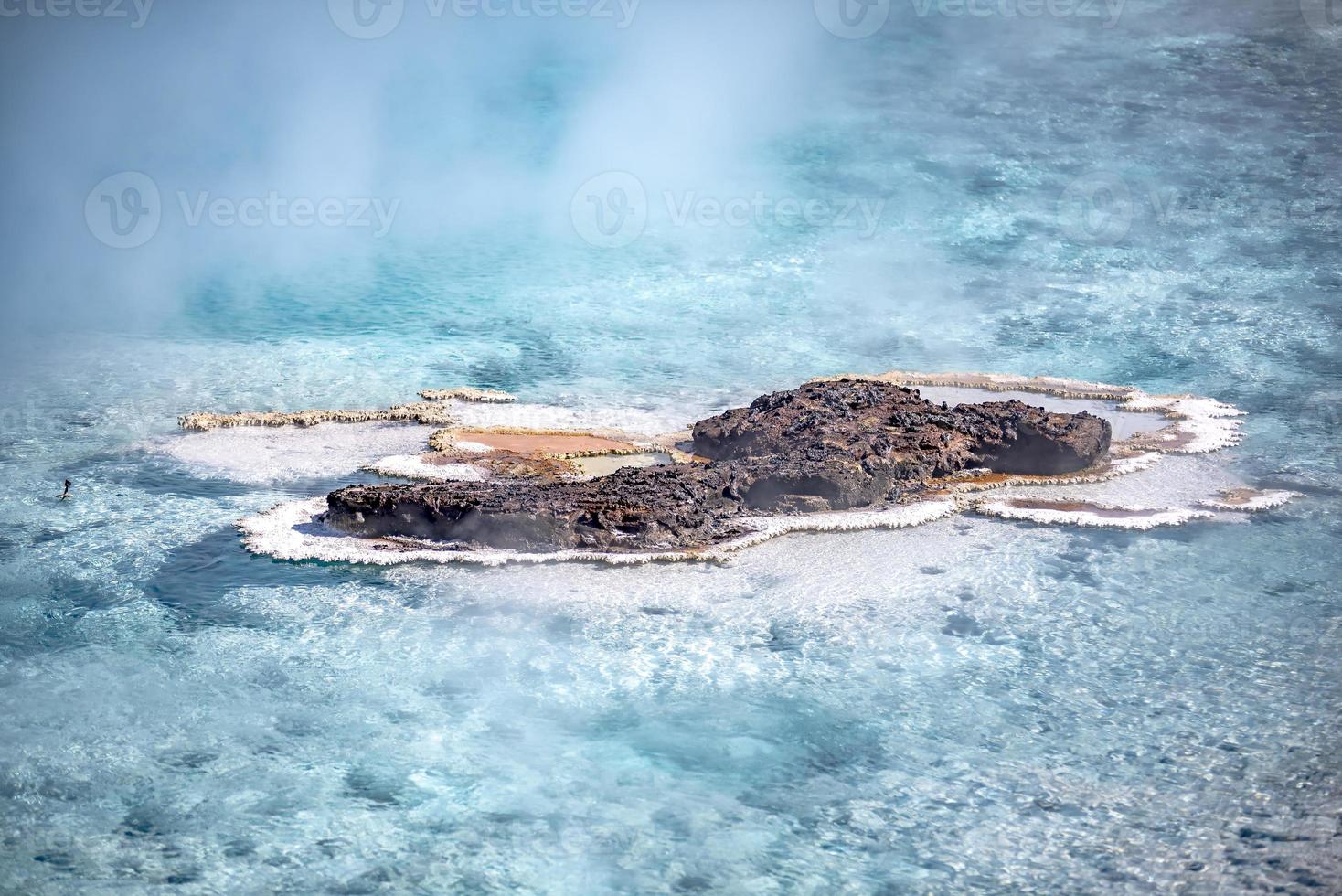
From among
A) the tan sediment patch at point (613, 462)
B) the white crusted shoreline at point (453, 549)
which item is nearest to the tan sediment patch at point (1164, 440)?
the white crusted shoreline at point (453, 549)

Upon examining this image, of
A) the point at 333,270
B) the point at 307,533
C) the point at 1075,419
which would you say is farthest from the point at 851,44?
the point at 307,533

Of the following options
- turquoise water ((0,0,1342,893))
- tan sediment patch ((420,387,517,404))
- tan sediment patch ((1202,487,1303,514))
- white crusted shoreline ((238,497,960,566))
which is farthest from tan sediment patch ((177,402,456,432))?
tan sediment patch ((1202,487,1303,514))

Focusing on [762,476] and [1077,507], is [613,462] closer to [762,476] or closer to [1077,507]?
[762,476]

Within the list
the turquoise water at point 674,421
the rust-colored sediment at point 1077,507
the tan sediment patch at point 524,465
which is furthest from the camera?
the tan sediment patch at point 524,465

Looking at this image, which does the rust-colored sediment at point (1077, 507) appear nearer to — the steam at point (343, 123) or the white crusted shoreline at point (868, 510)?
the white crusted shoreline at point (868, 510)

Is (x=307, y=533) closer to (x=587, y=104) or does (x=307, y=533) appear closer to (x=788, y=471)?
(x=788, y=471)

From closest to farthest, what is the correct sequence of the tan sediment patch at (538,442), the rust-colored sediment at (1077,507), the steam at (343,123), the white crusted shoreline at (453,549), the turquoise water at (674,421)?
the turquoise water at (674,421) → the white crusted shoreline at (453,549) → the rust-colored sediment at (1077,507) → the tan sediment patch at (538,442) → the steam at (343,123)
